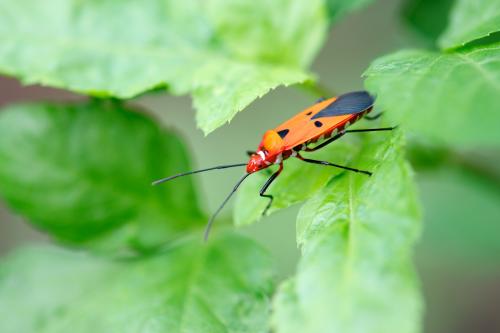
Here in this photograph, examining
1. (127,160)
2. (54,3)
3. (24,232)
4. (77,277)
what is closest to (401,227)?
(127,160)

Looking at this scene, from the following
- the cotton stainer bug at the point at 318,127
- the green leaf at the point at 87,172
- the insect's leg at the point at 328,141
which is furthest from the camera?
the green leaf at the point at 87,172

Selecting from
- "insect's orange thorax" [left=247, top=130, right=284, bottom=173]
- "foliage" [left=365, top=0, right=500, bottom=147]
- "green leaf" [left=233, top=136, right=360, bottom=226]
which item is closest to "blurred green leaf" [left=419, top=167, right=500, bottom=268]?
"insect's orange thorax" [left=247, top=130, right=284, bottom=173]

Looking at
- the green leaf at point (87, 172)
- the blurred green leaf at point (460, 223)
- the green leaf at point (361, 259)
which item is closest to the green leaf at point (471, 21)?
the green leaf at point (361, 259)

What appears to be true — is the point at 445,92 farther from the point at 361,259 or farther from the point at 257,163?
the point at 257,163

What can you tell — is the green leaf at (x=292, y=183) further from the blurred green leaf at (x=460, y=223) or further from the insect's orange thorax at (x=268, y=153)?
the blurred green leaf at (x=460, y=223)

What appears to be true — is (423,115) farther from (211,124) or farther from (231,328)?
(231,328)

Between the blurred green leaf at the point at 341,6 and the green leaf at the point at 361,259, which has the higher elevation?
the blurred green leaf at the point at 341,6

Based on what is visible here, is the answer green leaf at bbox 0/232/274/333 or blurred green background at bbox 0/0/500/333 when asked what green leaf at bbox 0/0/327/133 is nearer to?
Result: blurred green background at bbox 0/0/500/333
